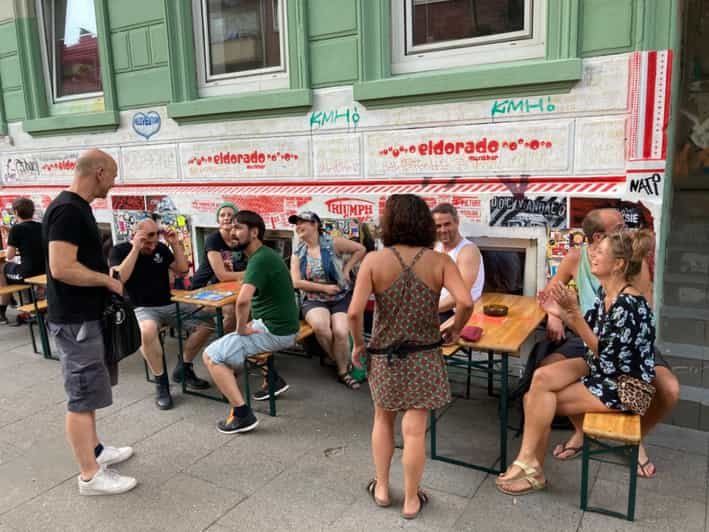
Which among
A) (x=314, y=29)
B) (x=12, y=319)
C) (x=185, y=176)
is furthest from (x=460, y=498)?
(x=12, y=319)

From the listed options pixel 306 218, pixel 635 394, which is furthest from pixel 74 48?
pixel 635 394

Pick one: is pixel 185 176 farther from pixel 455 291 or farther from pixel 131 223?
pixel 455 291

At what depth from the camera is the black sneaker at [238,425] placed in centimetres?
383

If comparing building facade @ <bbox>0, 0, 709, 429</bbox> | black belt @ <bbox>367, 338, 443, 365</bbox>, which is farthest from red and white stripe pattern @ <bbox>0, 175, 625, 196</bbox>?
black belt @ <bbox>367, 338, 443, 365</bbox>

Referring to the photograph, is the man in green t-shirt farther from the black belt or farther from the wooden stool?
the wooden stool

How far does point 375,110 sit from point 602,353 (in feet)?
8.88

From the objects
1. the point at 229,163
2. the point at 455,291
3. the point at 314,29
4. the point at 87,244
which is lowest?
the point at 455,291

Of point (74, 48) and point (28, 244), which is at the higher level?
point (74, 48)

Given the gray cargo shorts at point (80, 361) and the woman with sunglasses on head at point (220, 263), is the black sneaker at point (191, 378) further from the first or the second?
the gray cargo shorts at point (80, 361)

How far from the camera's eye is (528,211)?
13.8 feet

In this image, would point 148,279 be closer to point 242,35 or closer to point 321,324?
point 321,324

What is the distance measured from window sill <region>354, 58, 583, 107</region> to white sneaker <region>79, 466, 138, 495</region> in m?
3.26

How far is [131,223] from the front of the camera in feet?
21.2

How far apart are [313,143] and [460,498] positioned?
3.22 m
